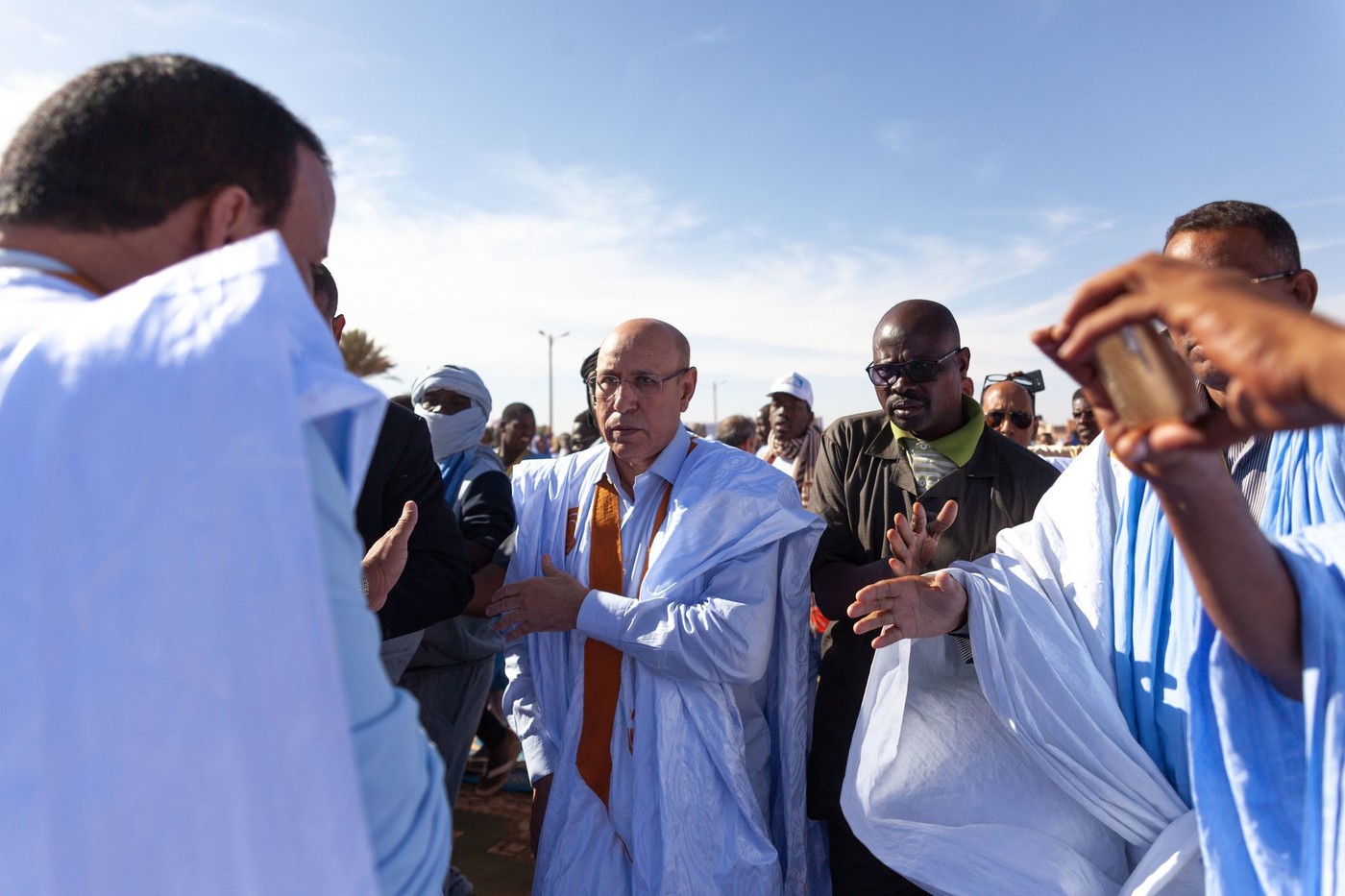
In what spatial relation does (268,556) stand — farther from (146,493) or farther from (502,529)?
(502,529)

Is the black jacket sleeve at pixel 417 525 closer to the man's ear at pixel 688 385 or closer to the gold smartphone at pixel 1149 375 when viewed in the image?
the man's ear at pixel 688 385

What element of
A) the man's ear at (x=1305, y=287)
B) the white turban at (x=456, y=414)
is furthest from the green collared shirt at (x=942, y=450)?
the white turban at (x=456, y=414)

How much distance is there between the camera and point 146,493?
91cm

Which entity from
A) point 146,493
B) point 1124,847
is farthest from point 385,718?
point 1124,847

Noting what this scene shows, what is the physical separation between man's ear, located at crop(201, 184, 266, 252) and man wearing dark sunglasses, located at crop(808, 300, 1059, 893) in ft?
7.48

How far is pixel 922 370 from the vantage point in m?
3.16

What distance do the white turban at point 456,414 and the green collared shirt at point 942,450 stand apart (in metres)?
2.27

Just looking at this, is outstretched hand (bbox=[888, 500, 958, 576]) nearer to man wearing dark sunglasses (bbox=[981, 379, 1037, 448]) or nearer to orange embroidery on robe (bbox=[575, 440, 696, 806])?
orange embroidery on robe (bbox=[575, 440, 696, 806])

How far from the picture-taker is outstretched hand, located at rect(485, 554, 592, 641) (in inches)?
113

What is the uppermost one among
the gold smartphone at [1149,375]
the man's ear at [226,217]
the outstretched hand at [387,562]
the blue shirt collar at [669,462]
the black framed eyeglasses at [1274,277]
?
the black framed eyeglasses at [1274,277]

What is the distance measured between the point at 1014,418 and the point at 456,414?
3.81 m

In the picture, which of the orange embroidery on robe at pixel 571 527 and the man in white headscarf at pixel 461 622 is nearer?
the orange embroidery on robe at pixel 571 527

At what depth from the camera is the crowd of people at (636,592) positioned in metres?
0.91

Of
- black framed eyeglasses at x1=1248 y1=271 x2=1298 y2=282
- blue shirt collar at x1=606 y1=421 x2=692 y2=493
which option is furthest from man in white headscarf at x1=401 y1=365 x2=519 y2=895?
black framed eyeglasses at x1=1248 y1=271 x2=1298 y2=282
